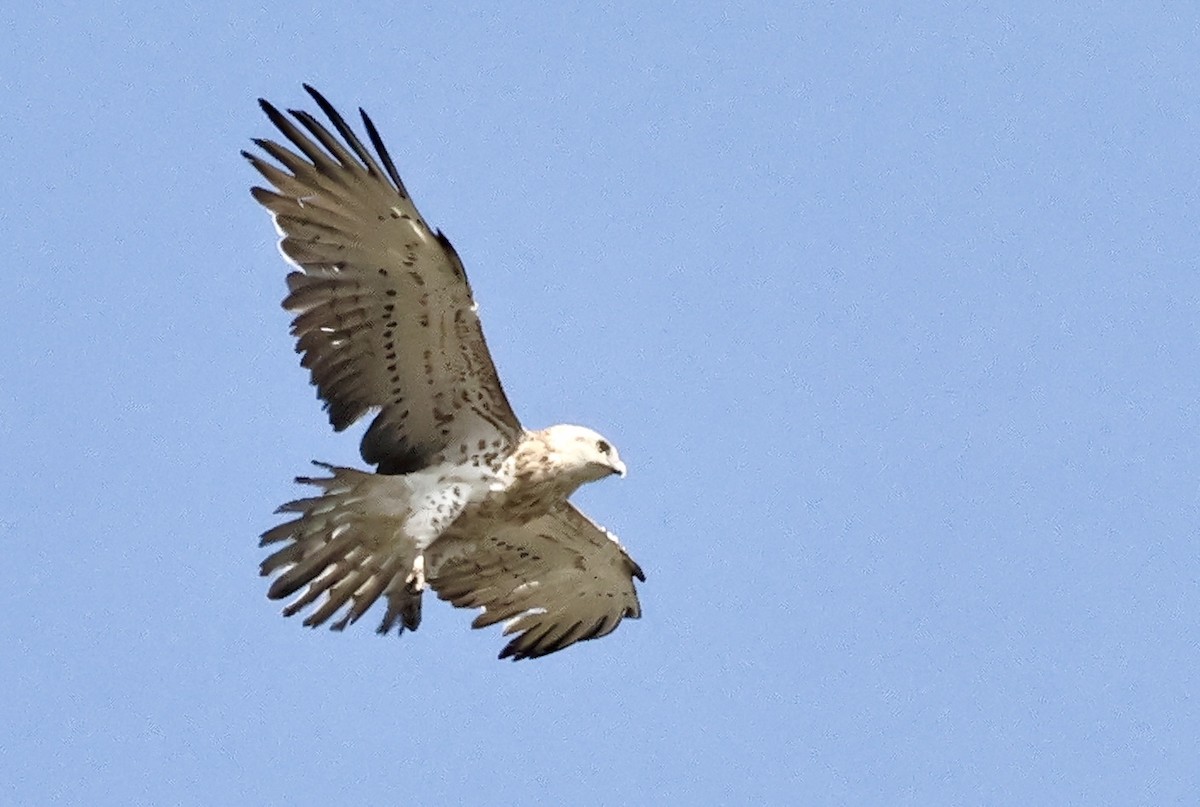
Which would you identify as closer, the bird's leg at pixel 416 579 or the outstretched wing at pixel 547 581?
the bird's leg at pixel 416 579

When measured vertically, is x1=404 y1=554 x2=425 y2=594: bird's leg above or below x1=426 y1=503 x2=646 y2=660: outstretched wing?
below

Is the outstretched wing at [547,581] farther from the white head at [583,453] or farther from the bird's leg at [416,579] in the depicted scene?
the white head at [583,453]

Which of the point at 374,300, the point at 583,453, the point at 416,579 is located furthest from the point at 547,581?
the point at 374,300

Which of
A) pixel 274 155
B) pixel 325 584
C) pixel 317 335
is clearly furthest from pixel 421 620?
pixel 274 155

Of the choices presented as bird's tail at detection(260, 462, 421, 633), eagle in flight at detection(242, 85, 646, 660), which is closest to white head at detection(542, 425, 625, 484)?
eagle in flight at detection(242, 85, 646, 660)

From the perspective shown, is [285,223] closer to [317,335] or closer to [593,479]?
[317,335]

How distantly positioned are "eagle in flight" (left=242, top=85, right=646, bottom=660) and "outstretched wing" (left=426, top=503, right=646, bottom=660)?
0.08m

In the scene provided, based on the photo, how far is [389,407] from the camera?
14.6 m

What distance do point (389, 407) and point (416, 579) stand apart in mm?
932

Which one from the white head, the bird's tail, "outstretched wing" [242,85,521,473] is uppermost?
"outstretched wing" [242,85,521,473]

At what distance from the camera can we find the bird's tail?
46.1 ft

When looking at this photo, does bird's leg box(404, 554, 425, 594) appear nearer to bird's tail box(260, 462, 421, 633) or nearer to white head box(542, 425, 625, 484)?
bird's tail box(260, 462, 421, 633)

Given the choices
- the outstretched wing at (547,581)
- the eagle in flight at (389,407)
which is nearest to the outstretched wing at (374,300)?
the eagle in flight at (389,407)

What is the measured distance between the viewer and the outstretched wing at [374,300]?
13922 millimetres
